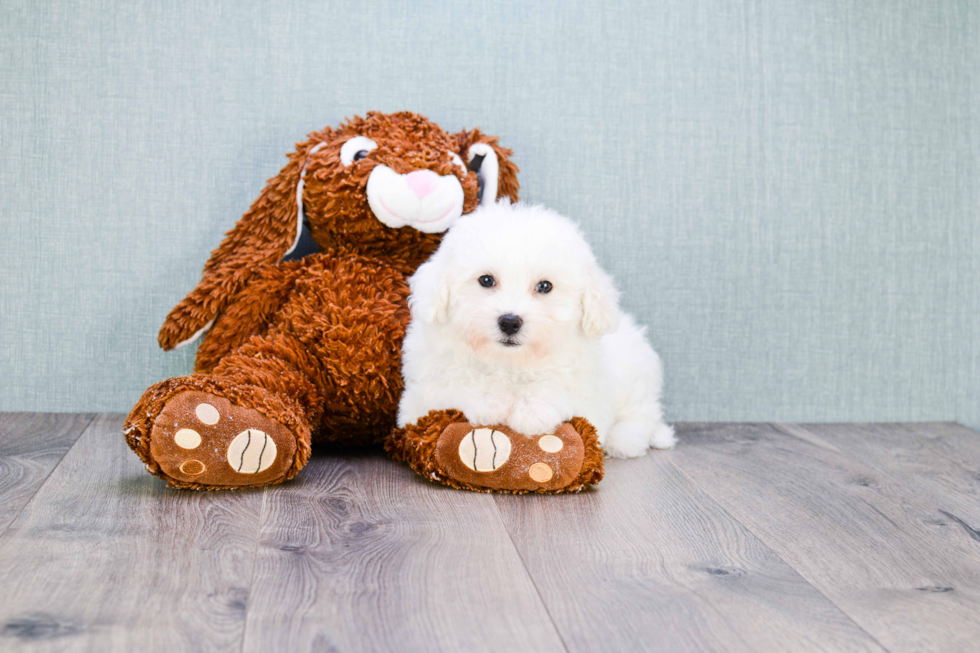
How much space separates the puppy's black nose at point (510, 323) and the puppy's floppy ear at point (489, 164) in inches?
18.2

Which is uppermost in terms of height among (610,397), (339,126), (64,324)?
(339,126)

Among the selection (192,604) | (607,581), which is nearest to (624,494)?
(607,581)

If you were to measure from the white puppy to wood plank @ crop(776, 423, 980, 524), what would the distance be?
0.64m

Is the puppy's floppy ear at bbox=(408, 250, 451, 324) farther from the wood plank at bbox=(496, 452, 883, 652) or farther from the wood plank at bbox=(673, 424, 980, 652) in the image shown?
the wood plank at bbox=(673, 424, 980, 652)

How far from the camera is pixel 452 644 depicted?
35.7 inches

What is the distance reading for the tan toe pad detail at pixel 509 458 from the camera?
1.43m

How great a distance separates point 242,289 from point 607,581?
1.00 meters

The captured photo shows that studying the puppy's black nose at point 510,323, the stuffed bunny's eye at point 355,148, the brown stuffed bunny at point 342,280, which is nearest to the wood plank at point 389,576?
→ the brown stuffed bunny at point 342,280

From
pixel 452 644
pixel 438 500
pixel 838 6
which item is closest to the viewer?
pixel 452 644

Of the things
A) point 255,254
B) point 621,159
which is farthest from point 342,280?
point 621,159

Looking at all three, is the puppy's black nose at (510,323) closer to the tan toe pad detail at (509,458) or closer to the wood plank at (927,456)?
the tan toe pad detail at (509,458)

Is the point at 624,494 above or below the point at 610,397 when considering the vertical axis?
below

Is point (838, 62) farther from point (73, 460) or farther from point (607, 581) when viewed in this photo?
point (73, 460)

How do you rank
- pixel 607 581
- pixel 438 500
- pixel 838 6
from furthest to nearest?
pixel 838 6, pixel 438 500, pixel 607 581
